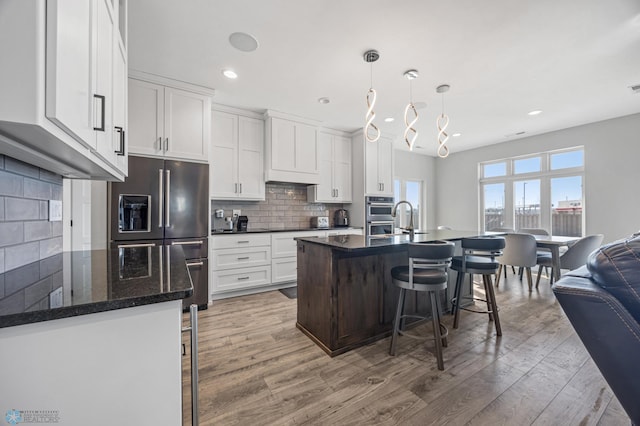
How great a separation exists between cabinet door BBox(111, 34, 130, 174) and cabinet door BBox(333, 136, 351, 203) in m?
3.46

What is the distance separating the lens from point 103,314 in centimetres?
72

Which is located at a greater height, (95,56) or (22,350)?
(95,56)

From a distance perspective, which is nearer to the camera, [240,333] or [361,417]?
[361,417]

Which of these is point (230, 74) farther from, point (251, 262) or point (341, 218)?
point (341, 218)

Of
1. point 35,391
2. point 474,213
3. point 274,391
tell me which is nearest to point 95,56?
point 35,391

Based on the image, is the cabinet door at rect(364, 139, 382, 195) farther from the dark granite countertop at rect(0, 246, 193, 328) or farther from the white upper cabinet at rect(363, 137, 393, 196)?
the dark granite countertop at rect(0, 246, 193, 328)

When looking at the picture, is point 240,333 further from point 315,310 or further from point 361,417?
point 361,417

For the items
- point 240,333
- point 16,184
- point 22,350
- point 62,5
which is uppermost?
point 62,5

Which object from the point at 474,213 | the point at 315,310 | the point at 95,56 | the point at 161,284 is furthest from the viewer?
the point at 474,213

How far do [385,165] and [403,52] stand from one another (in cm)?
264

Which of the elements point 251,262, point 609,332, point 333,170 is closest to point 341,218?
point 333,170

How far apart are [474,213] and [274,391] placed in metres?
6.07

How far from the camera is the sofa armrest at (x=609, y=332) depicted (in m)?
0.91

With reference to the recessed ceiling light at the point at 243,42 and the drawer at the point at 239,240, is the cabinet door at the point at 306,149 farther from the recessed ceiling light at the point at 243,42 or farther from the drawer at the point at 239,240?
the recessed ceiling light at the point at 243,42
